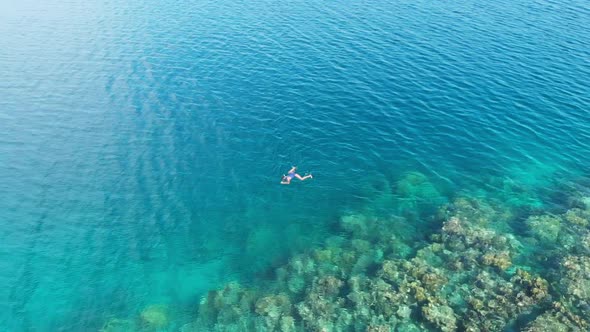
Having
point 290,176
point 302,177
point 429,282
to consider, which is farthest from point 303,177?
point 429,282

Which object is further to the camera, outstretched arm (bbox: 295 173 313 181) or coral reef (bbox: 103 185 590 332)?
outstretched arm (bbox: 295 173 313 181)

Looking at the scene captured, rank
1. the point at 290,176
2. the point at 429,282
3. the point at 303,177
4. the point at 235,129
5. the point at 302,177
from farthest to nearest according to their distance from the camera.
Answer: the point at 235,129, the point at 302,177, the point at 303,177, the point at 290,176, the point at 429,282

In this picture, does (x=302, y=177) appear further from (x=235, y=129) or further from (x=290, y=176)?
(x=235, y=129)

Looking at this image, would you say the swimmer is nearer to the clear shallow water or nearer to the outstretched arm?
the outstretched arm

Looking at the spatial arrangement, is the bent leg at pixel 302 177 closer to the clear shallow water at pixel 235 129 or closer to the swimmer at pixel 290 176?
the swimmer at pixel 290 176

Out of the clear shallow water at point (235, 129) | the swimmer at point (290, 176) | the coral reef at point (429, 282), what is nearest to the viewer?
the coral reef at point (429, 282)

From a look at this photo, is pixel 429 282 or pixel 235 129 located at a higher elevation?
pixel 429 282

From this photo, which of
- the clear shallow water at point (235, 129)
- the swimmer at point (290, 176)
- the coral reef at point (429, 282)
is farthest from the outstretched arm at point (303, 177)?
the coral reef at point (429, 282)

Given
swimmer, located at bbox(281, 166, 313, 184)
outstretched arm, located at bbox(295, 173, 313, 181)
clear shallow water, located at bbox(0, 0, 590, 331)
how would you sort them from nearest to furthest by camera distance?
1. clear shallow water, located at bbox(0, 0, 590, 331)
2. swimmer, located at bbox(281, 166, 313, 184)
3. outstretched arm, located at bbox(295, 173, 313, 181)

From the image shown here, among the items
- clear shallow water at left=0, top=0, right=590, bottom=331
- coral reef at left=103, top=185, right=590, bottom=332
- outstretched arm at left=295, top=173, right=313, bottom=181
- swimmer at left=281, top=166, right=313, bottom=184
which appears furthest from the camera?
outstretched arm at left=295, top=173, right=313, bottom=181

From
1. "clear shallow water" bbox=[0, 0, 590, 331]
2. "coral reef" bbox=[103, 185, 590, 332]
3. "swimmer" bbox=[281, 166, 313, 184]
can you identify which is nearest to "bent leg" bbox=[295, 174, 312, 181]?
"swimmer" bbox=[281, 166, 313, 184]
